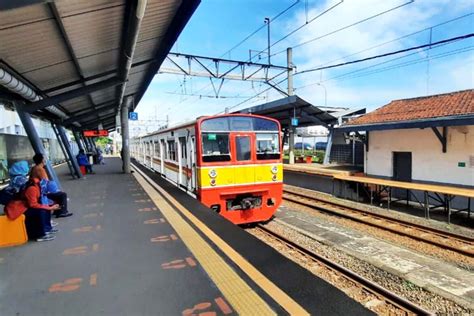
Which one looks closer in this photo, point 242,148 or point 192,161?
point 242,148

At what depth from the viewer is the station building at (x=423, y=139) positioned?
10.1 metres

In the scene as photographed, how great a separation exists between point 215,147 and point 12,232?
4135 millimetres

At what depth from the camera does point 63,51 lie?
563 cm

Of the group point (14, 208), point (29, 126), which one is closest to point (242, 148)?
point (14, 208)

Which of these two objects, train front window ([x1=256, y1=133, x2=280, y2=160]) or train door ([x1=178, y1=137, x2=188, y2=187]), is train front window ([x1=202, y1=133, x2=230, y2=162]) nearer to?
train front window ([x1=256, y1=133, x2=280, y2=160])

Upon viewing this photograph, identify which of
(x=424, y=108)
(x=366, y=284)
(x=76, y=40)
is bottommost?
(x=366, y=284)

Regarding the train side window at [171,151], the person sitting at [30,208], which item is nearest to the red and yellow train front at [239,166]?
the train side window at [171,151]

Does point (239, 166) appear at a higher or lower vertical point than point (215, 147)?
lower

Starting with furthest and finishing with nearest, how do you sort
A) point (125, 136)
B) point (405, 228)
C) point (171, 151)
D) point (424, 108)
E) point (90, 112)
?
point (125, 136)
point (90, 112)
point (424, 108)
point (171, 151)
point (405, 228)

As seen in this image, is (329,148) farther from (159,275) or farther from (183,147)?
(159,275)

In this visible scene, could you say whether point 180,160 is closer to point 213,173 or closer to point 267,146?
point 213,173

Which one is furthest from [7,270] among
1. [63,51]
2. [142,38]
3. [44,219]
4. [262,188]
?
[262,188]

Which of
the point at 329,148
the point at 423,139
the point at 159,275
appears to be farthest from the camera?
the point at 329,148

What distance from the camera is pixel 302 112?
17.1 meters
